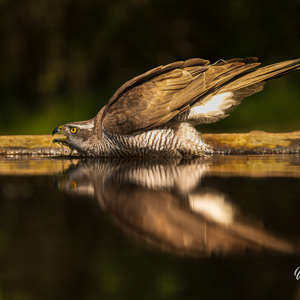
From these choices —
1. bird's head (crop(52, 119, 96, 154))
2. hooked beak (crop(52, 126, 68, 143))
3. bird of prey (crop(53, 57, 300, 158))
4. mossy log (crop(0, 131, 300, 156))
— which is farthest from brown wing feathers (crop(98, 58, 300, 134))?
mossy log (crop(0, 131, 300, 156))

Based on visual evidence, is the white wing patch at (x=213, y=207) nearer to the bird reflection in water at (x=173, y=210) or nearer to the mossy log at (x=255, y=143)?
the bird reflection in water at (x=173, y=210)

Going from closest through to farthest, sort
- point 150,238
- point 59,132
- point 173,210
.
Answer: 1. point 150,238
2. point 173,210
3. point 59,132

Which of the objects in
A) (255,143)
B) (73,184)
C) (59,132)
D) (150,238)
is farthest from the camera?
(255,143)

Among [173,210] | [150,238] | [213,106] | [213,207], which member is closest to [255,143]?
[213,106]

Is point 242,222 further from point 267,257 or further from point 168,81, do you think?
point 168,81

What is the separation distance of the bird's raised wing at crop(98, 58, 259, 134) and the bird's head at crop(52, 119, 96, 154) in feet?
1.02

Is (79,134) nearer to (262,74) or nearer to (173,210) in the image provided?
(262,74)

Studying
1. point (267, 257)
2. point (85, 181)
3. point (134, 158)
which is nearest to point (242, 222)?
point (267, 257)

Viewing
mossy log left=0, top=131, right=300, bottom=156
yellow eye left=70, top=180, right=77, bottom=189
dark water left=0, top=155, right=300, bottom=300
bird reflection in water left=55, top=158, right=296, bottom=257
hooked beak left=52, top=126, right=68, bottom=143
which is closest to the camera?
dark water left=0, top=155, right=300, bottom=300

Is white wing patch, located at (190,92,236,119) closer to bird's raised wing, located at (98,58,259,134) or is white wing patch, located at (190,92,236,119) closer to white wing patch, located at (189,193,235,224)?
bird's raised wing, located at (98,58,259,134)

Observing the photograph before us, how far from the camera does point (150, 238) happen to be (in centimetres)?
166

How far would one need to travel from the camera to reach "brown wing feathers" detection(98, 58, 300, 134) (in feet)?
14.6

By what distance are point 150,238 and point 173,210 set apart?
1.63 ft

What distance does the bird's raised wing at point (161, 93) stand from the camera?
446 cm
